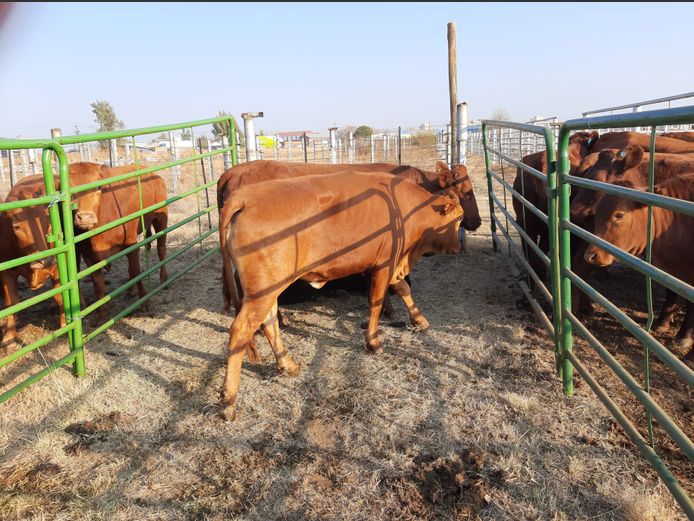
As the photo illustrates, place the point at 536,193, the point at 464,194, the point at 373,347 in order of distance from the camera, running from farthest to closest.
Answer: the point at 464,194 < the point at 536,193 < the point at 373,347

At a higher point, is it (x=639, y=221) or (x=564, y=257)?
(x=639, y=221)

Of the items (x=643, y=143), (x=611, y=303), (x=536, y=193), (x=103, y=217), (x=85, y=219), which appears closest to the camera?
(x=611, y=303)

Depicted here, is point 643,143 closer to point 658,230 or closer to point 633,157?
point 633,157

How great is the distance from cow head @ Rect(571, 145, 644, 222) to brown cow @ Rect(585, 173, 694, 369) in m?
0.41

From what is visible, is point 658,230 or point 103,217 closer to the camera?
point 658,230

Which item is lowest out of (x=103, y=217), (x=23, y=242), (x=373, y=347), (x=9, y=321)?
(x=373, y=347)

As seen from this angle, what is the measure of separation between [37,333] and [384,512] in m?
4.17

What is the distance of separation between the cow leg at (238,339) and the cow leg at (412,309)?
5.57 ft

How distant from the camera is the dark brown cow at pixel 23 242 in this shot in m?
4.59

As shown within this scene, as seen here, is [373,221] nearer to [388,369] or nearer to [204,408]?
[388,369]

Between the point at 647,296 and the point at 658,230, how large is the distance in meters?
1.40

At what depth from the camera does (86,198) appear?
5234mm

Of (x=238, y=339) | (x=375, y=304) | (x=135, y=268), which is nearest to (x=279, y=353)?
(x=238, y=339)

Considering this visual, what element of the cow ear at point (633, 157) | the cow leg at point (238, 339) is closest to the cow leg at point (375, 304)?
the cow leg at point (238, 339)
